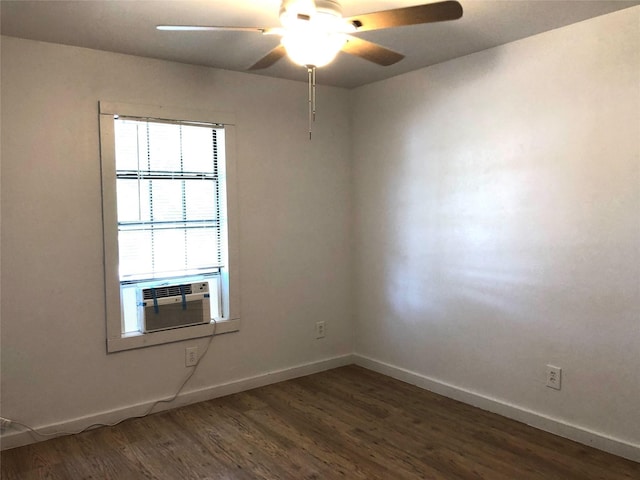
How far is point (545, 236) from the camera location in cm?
295

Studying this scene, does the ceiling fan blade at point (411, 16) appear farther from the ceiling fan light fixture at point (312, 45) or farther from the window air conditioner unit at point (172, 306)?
the window air conditioner unit at point (172, 306)

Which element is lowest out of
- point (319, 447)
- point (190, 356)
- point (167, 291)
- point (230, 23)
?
point (319, 447)

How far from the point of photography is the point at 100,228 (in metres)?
3.11

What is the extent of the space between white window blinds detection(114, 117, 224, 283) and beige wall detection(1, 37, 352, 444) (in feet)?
0.54

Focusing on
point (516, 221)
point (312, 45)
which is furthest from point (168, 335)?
point (516, 221)

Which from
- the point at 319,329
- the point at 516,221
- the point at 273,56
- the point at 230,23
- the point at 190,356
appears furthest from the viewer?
the point at 319,329

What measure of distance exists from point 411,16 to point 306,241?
2374 mm

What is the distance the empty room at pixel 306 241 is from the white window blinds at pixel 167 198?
2 cm

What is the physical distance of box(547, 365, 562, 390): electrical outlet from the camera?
2916mm

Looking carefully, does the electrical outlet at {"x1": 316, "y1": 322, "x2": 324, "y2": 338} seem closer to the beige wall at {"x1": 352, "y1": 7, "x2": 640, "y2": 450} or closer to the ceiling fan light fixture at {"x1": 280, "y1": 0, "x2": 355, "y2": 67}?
the beige wall at {"x1": 352, "y1": 7, "x2": 640, "y2": 450}

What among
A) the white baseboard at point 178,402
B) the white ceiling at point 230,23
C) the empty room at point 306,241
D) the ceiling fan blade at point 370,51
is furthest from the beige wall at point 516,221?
the ceiling fan blade at point 370,51

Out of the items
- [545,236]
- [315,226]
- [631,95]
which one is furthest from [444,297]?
[631,95]

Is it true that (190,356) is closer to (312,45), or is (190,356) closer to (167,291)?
(167,291)

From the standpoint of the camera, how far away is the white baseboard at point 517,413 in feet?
8.80
